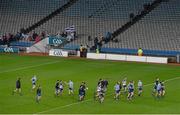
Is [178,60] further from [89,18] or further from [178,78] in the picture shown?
[89,18]

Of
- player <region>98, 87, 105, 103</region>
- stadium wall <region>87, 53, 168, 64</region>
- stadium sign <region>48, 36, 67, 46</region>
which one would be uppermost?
stadium sign <region>48, 36, 67, 46</region>

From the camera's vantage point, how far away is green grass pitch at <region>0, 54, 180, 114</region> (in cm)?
3928

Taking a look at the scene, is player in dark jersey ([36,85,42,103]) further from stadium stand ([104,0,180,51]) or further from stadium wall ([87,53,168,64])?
stadium stand ([104,0,180,51])

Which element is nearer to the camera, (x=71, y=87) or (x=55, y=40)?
(x=71, y=87)

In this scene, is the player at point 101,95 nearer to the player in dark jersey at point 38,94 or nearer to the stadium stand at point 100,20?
the player in dark jersey at point 38,94

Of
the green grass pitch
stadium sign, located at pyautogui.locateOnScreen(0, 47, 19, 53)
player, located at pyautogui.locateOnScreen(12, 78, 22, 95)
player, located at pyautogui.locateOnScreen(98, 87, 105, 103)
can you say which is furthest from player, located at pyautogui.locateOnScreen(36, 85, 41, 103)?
stadium sign, located at pyautogui.locateOnScreen(0, 47, 19, 53)

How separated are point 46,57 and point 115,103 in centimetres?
2266

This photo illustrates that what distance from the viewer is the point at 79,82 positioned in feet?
157

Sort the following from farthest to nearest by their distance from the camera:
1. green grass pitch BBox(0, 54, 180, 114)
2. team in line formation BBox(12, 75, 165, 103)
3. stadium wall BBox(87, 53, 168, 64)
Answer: stadium wall BBox(87, 53, 168, 64), team in line formation BBox(12, 75, 165, 103), green grass pitch BBox(0, 54, 180, 114)

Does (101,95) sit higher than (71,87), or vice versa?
(71,87)

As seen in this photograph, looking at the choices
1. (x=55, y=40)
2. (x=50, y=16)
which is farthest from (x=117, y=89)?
(x=50, y=16)

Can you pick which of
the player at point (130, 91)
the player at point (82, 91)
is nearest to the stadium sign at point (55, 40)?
the player at point (82, 91)

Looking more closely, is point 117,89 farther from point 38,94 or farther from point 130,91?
point 38,94

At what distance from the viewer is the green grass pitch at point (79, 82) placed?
39281 mm
